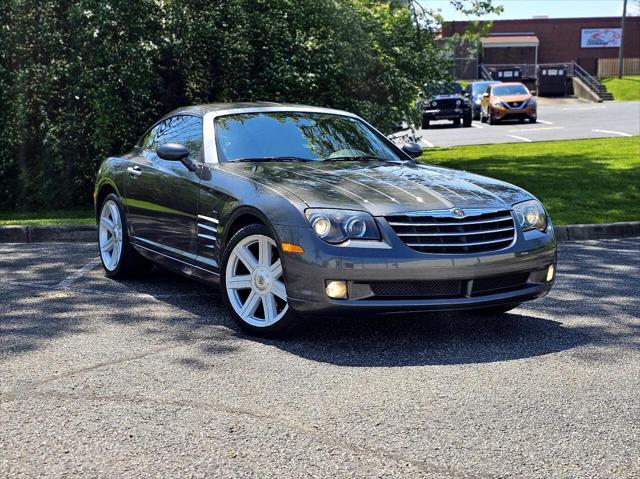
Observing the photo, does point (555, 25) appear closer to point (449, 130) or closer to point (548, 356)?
point (449, 130)

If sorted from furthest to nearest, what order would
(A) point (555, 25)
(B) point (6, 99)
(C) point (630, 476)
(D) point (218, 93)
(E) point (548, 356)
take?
(A) point (555, 25) → (D) point (218, 93) → (B) point (6, 99) → (E) point (548, 356) → (C) point (630, 476)

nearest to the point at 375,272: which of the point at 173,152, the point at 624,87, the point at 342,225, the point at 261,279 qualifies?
the point at 342,225

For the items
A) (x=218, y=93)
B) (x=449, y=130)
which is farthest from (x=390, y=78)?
(x=449, y=130)

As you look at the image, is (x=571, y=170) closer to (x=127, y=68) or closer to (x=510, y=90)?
(x=127, y=68)

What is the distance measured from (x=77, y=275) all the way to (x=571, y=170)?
10.5 metres

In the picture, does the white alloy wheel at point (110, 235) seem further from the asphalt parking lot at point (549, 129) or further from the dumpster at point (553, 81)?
the dumpster at point (553, 81)

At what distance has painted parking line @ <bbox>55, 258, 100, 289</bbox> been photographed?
7973 millimetres

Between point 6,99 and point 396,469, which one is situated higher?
point 6,99

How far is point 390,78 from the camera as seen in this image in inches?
608

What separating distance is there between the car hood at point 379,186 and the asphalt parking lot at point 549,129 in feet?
63.7

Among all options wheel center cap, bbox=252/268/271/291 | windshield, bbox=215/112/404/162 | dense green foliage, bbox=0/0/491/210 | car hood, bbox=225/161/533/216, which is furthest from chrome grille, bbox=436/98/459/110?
wheel center cap, bbox=252/268/271/291

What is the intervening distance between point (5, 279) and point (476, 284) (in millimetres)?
4369

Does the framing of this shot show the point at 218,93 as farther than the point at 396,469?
Yes

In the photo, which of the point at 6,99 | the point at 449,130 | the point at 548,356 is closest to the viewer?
the point at 548,356
